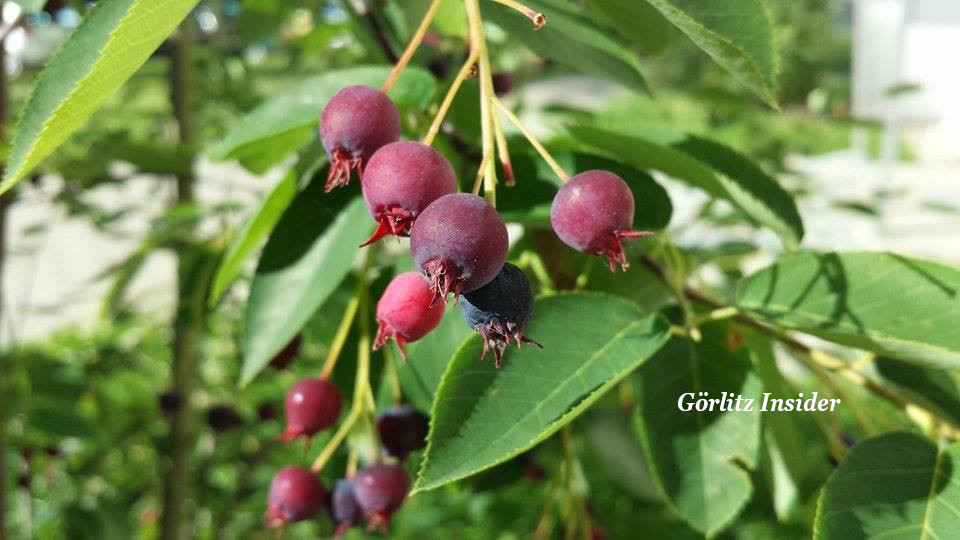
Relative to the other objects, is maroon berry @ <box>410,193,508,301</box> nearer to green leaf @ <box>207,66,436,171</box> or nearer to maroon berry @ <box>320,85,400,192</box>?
maroon berry @ <box>320,85,400,192</box>

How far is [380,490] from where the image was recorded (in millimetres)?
692

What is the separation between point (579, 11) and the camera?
0.63 meters

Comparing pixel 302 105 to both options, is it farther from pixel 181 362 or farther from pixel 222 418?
pixel 222 418

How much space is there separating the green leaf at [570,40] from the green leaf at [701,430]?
227 mm

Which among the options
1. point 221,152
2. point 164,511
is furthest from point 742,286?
point 164,511

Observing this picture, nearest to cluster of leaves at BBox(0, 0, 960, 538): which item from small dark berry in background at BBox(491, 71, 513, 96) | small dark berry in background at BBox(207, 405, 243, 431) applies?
small dark berry in background at BBox(491, 71, 513, 96)

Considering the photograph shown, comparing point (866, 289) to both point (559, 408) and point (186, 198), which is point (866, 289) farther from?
point (186, 198)

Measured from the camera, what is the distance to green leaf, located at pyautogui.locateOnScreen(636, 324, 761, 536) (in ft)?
2.02

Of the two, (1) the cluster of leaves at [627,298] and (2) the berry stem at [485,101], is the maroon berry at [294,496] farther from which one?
(2) the berry stem at [485,101]

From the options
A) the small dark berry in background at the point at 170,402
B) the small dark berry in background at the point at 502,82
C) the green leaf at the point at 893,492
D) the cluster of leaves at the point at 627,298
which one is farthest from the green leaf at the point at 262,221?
the small dark berry in background at the point at 170,402

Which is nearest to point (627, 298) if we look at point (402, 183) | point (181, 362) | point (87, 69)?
point (402, 183)

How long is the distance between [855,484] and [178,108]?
1252 mm

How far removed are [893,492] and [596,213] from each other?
297 millimetres

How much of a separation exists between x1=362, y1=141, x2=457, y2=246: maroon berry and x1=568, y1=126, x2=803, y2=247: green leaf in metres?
0.23
